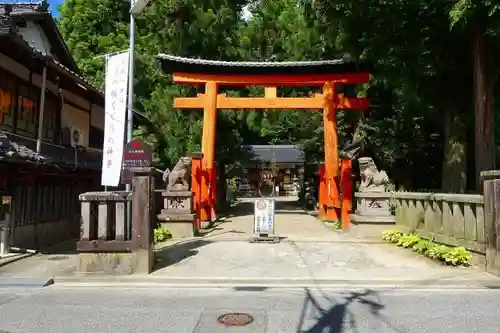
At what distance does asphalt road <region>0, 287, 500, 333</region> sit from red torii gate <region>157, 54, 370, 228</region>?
31.1 feet

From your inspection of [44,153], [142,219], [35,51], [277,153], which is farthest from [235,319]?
[277,153]

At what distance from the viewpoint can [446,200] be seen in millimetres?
10555

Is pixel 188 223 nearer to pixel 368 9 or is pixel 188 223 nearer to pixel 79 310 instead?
pixel 79 310

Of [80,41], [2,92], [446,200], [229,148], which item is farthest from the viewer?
[80,41]

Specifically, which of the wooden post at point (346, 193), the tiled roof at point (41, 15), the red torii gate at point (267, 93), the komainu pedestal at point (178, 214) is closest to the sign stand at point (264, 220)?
the komainu pedestal at point (178, 214)

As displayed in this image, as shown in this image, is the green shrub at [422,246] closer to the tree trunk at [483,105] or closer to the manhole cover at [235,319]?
the tree trunk at [483,105]

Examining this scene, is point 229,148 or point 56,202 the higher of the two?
point 229,148

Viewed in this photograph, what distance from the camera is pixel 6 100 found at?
12102mm

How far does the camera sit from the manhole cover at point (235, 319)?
227 inches

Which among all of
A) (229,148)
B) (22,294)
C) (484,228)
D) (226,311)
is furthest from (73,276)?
(229,148)

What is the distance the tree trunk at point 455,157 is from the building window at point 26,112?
42.8 ft

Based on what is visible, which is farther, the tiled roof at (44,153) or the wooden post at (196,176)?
the wooden post at (196,176)

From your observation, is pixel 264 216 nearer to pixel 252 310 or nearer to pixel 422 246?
pixel 422 246

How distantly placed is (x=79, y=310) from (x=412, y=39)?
11221 millimetres
